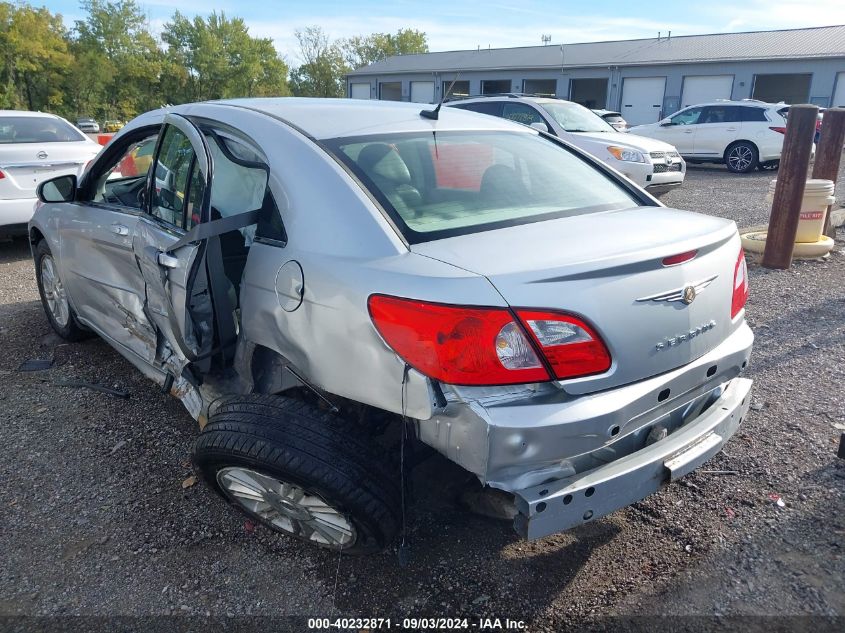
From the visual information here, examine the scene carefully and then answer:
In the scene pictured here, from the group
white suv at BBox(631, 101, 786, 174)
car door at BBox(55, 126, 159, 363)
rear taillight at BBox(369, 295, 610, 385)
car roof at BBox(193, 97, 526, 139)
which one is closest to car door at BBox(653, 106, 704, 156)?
white suv at BBox(631, 101, 786, 174)

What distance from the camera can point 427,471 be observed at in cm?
257

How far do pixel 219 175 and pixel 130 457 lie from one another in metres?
1.49

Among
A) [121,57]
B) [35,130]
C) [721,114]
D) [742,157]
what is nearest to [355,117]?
[35,130]

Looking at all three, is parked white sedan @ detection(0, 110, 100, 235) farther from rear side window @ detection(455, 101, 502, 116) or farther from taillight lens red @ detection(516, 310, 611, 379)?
taillight lens red @ detection(516, 310, 611, 379)

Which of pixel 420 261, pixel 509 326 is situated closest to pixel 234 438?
pixel 420 261

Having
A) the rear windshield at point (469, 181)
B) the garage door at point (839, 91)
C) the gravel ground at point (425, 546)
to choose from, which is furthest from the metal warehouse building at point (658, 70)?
the rear windshield at point (469, 181)

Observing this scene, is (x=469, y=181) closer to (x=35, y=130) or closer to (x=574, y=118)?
(x=35, y=130)

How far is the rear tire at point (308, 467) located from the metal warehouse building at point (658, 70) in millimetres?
32320

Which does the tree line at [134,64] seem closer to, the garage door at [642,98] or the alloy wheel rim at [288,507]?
the garage door at [642,98]

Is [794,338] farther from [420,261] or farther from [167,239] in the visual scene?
[167,239]

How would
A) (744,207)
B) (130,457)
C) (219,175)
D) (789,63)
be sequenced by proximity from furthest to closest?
(789,63)
(744,207)
(130,457)
(219,175)

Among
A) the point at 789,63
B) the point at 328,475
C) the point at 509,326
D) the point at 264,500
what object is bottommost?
the point at 264,500

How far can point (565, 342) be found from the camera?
197cm

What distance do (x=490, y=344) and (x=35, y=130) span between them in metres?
8.07
